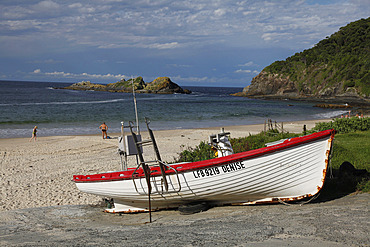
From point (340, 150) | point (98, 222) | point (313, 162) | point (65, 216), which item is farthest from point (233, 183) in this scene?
point (340, 150)

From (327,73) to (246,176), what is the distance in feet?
288

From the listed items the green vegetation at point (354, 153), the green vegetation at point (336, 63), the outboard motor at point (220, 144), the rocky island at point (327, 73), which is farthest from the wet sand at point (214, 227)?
the green vegetation at point (336, 63)

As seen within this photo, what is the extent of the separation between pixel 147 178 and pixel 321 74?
295ft

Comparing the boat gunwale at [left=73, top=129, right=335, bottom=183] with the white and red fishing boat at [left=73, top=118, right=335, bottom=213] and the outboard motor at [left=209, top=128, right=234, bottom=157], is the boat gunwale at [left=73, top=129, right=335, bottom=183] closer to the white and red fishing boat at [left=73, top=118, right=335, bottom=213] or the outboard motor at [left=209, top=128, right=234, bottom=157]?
the white and red fishing boat at [left=73, top=118, right=335, bottom=213]

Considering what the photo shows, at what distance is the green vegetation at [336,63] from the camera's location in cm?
7979

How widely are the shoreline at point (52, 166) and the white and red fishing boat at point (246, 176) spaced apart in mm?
3529

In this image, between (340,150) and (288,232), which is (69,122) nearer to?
(340,150)

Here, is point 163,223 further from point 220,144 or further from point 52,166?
point 52,166

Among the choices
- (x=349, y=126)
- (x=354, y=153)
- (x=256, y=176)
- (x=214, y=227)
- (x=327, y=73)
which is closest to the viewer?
(x=214, y=227)

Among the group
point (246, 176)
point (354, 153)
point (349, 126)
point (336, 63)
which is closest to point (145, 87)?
point (336, 63)

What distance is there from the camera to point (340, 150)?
1234 cm

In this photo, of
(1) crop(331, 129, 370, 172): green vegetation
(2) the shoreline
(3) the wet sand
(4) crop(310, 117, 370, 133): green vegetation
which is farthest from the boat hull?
(4) crop(310, 117, 370, 133): green vegetation

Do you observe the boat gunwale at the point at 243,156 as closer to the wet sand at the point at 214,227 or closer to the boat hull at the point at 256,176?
the boat hull at the point at 256,176

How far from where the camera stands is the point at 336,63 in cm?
8638
